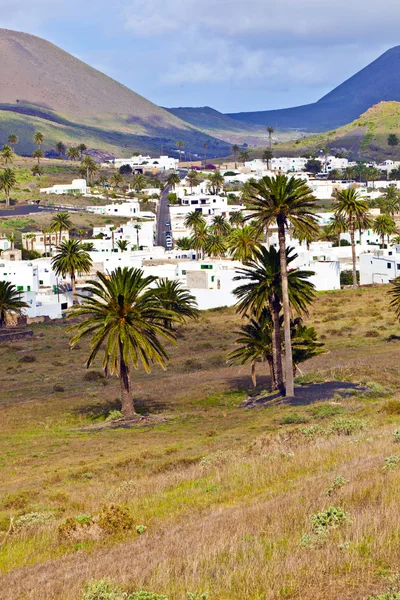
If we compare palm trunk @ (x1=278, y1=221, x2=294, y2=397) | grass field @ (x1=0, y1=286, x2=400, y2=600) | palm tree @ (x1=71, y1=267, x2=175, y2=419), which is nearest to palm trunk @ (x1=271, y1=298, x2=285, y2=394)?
palm trunk @ (x1=278, y1=221, x2=294, y2=397)

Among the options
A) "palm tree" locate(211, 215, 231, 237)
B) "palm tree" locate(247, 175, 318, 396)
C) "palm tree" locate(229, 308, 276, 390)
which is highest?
"palm tree" locate(211, 215, 231, 237)

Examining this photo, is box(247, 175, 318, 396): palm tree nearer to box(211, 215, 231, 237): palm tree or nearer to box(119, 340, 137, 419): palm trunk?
box(119, 340, 137, 419): palm trunk

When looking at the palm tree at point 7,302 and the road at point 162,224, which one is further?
the road at point 162,224

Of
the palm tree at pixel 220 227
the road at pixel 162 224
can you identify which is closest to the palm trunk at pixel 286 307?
the palm tree at pixel 220 227

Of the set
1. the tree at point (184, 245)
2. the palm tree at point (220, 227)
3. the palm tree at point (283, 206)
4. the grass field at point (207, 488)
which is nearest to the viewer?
the grass field at point (207, 488)

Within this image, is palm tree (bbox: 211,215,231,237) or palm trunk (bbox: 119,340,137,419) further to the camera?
palm tree (bbox: 211,215,231,237)

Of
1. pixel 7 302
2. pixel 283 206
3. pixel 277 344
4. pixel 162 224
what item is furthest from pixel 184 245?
pixel 283 206

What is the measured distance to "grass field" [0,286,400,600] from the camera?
11.9 metres

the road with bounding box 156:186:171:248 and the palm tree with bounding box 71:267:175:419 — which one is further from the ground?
the road with bounding box 156:186:171:248

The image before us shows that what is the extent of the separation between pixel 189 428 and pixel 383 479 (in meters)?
19.6

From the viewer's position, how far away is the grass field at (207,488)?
1195 centimetres

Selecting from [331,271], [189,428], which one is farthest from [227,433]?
[331,271]

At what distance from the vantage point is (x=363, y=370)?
43688 millimetres

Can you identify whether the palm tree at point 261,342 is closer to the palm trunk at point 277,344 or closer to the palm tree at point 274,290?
the palm trunk at point 277,344
